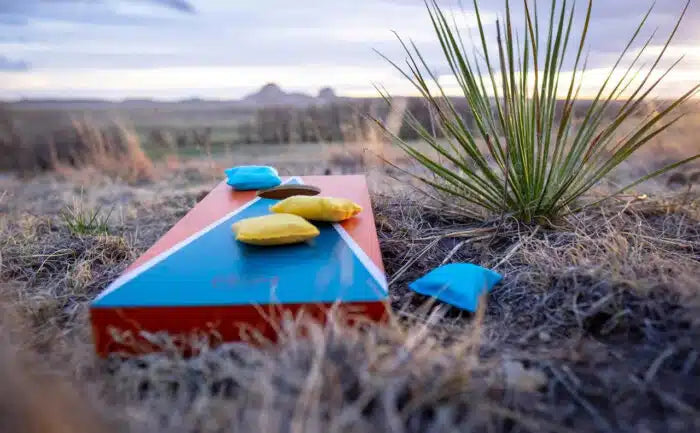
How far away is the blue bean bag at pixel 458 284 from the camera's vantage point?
1681mm

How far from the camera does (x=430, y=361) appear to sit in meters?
1.10

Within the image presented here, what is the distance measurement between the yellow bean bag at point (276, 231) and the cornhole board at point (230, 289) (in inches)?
1.1

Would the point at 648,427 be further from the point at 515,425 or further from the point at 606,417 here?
the point at 515,425

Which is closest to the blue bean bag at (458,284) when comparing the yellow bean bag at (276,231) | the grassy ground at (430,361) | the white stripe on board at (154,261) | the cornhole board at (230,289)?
the grassy ground at (430,361)

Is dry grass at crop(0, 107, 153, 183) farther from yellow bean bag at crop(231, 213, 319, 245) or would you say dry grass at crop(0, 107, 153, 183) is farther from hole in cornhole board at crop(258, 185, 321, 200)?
yellow bean bag at crop(231, 213, 319, 245)

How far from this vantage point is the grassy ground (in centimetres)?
99

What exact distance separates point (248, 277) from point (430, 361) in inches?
25.3

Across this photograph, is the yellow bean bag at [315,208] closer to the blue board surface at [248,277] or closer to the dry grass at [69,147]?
the blue board surface at [248,277]

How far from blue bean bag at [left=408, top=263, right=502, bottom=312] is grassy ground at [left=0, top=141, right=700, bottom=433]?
6cm

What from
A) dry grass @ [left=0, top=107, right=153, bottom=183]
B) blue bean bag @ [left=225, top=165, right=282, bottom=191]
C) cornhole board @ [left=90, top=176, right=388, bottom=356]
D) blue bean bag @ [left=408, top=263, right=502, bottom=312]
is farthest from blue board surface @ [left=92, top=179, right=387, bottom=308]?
dry grass @ [left=0, top=107, right=153, bottom=183]

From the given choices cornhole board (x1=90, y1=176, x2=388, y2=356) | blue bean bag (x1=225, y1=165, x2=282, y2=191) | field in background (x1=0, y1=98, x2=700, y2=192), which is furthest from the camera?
field in background (x1=0, y1=98, x2=700, y2=192)

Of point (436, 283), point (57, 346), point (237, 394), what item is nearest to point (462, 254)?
point (436, 283)

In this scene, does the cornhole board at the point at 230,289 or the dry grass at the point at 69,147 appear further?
the dry grass at the point at 69,147

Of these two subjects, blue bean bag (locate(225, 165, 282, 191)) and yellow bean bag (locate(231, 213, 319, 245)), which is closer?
yellow bean bag (locate(231, 213, 319, 245))
